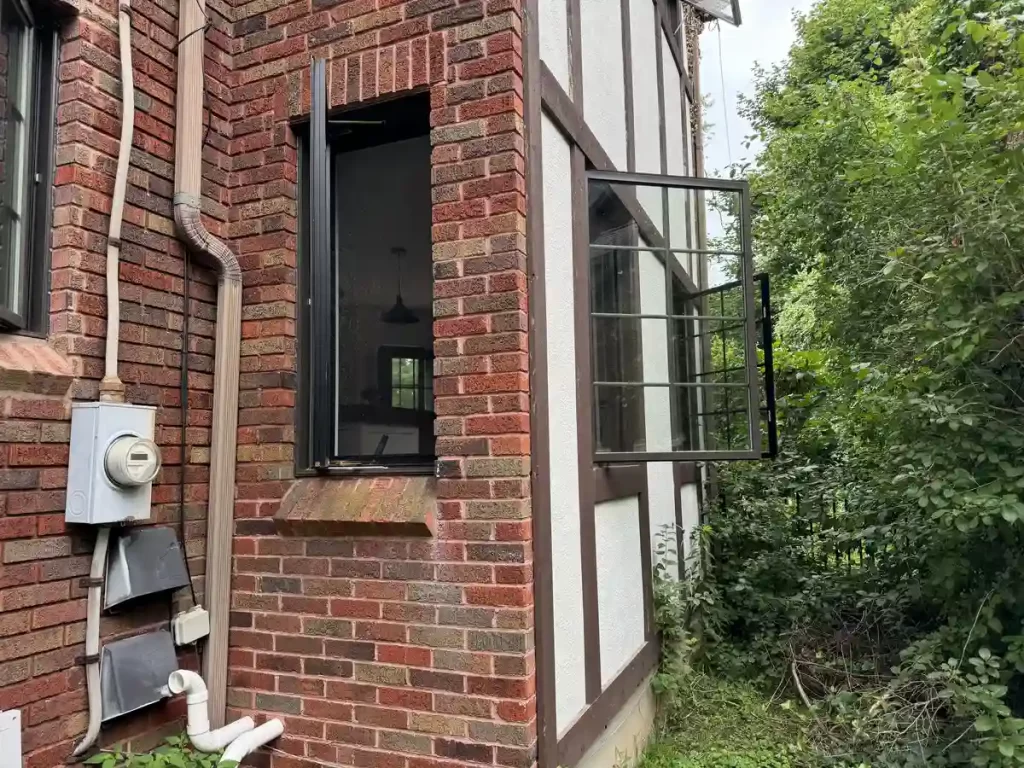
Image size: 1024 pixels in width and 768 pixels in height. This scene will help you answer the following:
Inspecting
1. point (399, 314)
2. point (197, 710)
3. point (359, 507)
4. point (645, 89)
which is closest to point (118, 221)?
point (399, 314)

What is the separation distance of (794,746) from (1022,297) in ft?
8.56

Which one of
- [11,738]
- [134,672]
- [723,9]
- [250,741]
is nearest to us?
[11,738]

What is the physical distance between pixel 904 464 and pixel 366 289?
313cm

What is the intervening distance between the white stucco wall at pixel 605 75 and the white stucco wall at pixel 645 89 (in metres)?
0.42

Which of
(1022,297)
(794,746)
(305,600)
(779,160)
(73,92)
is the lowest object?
(794,746)

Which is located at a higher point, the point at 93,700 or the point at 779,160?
the point at 779,160

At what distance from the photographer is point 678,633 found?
4312mm

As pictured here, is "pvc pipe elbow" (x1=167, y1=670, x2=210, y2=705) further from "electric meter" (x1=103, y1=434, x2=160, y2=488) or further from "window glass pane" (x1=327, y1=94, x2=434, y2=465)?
"window glass pane" (x1=327, y1=94, x2=434, y2=465)

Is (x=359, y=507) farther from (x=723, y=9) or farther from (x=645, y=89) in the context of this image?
(x=723, y=9)

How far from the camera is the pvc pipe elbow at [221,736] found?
2.54m

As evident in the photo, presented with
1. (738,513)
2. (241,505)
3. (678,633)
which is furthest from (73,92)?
(738,513)

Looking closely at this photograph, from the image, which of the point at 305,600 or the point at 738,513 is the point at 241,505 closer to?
the point at 305,600

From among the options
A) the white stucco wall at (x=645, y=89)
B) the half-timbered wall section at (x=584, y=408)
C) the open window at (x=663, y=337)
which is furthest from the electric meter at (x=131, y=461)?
the white stucco wall at (x=645, y=89)

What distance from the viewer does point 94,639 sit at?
7.59 feet
